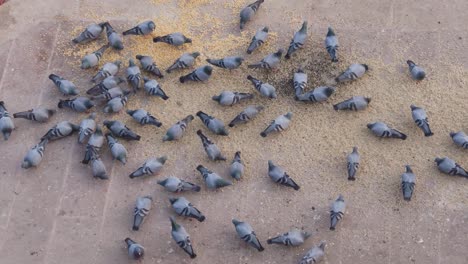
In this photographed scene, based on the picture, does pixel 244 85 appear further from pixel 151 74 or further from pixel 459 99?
pixel 459 99

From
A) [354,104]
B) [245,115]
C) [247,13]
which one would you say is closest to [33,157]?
[245,115]

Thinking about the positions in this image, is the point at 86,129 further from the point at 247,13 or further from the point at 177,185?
the point at 247,13

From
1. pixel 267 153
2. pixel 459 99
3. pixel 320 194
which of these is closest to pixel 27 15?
pixel 267 153

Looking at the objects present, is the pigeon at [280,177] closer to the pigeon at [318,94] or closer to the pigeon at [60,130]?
the pigeon at [318,94]

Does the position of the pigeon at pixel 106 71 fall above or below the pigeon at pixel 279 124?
above


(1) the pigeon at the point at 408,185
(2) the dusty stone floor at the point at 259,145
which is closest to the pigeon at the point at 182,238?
(2) the dusty stone floor at the point at 259,145

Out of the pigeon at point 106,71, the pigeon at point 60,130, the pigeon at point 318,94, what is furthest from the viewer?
the pigeon at point 106,71
